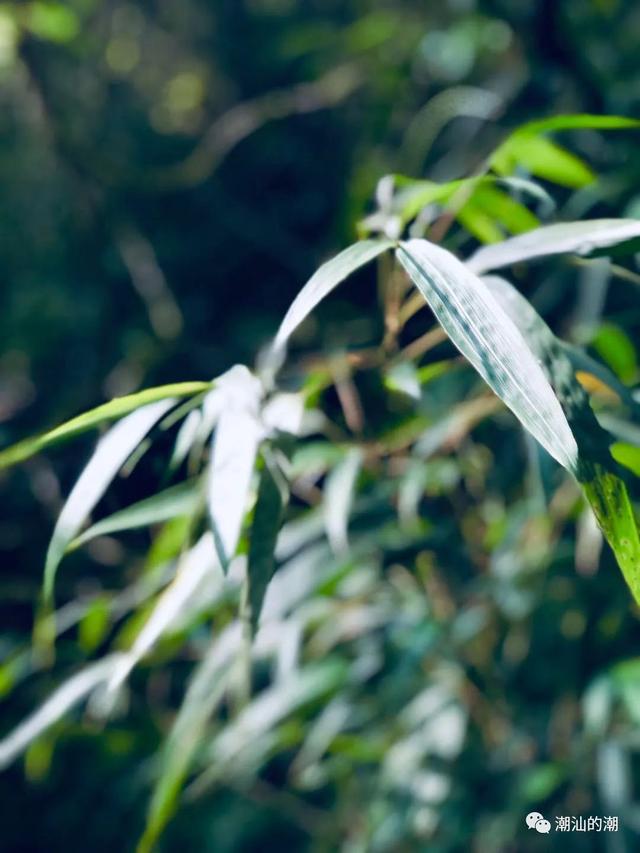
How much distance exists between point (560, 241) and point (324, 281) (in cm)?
13

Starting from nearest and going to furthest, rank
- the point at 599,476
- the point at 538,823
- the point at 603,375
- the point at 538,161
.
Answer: the point at 599,476 < the point at 603,375 < the point at 538,161 < the point at 538,823

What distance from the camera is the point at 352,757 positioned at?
2.32 ft

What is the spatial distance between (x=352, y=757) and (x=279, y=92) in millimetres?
932

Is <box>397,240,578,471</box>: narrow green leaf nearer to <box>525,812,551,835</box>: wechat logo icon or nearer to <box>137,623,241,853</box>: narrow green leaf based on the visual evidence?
<box>137,623,241,853</box>: narrow green leaf

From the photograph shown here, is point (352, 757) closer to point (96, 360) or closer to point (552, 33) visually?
point (96, 360)

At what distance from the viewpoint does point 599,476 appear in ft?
0.95

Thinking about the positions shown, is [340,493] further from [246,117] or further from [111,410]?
[246,117]

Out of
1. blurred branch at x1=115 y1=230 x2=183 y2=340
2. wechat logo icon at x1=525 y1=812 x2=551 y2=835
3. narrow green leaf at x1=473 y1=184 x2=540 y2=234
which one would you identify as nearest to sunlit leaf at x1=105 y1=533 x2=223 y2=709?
narrow green leaf at x1=473 y1=184 x2=540 y2=234

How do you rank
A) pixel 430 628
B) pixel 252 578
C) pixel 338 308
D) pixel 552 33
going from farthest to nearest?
1. pixel 338 308
2. pixel 552 33
3. pixel 430 628
4. pixel 252 578

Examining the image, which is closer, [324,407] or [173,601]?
[173,601]

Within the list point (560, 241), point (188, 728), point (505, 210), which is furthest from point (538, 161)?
point (188, 728)

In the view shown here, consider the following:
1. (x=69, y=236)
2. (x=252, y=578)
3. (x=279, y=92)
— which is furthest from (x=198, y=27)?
(x=252, y=578)

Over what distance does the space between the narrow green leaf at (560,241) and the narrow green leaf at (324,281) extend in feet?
0.28

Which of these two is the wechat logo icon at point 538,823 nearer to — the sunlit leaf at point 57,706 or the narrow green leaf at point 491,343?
the sunlit leaf at point 57,706
